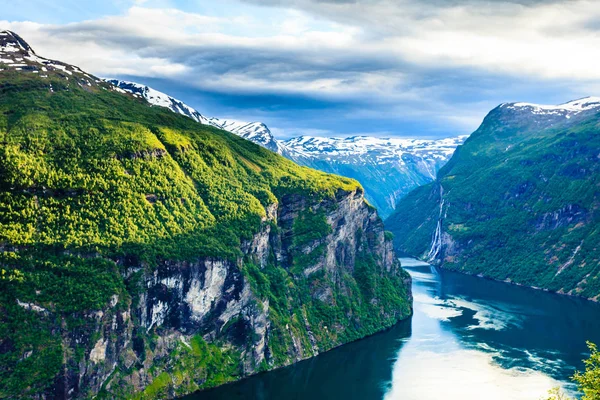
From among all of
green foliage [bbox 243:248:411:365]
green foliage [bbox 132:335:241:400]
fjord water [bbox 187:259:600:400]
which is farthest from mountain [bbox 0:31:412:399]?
fjord water [bbox 187:259:600:400]

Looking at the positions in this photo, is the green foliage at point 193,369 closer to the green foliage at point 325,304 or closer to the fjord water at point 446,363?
the fjord water at point 446,363

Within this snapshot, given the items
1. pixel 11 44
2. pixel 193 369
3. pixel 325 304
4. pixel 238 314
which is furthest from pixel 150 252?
pixel 11 44

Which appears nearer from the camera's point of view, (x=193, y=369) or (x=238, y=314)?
(x=193, y=369)

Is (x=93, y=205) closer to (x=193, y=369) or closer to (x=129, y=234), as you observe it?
(x=129, y=234)

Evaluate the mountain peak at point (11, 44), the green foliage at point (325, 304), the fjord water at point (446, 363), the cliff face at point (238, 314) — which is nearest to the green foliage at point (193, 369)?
the cliff face at point (238, 314)

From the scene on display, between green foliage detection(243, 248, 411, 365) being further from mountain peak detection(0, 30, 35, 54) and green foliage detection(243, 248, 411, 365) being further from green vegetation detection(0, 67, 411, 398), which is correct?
mountain peak detection(0, 30, 35, 54)
